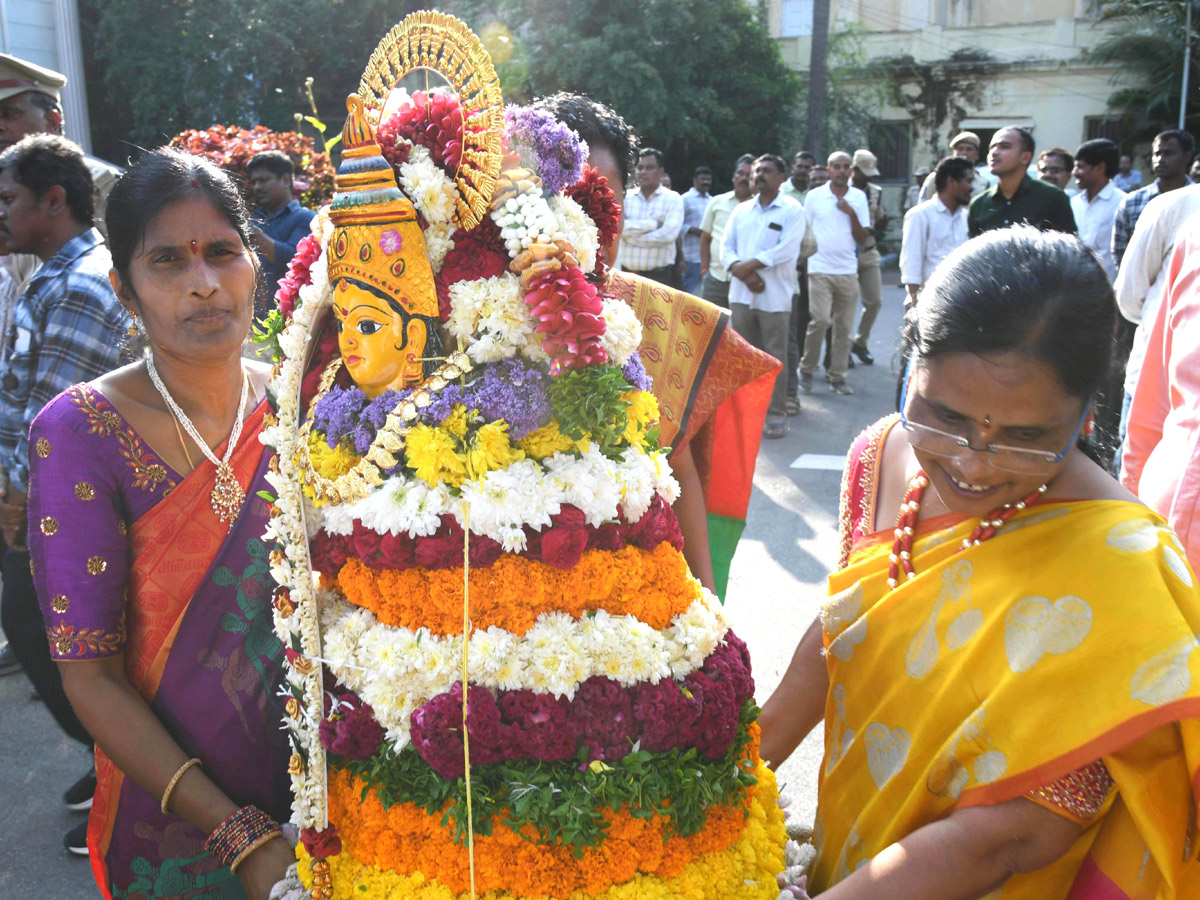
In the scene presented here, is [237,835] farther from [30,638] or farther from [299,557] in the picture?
[30,638]

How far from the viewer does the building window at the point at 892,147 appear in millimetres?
27406

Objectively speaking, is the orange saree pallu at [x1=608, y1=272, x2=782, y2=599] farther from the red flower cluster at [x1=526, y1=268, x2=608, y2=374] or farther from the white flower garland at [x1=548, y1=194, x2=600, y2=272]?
the red flower cluster at [x1=526, y1=268, x2=608, y2=374]

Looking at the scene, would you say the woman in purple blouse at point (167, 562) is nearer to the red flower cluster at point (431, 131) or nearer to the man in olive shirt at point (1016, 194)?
the red flower cluster at point (431, 131)

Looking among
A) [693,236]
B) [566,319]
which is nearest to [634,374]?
[566,319]


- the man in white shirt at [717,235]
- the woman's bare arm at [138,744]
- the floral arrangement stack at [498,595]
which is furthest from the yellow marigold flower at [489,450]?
the man in white shirt at [717,235]

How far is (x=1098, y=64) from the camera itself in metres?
25.2

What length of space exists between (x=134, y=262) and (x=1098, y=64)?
1135 inches

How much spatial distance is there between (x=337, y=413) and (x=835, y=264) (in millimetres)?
8533

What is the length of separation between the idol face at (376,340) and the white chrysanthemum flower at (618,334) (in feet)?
0.98

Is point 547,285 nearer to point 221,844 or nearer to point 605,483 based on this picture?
point 605,483

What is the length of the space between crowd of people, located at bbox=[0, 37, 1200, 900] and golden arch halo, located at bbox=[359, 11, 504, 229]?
1.96 feet

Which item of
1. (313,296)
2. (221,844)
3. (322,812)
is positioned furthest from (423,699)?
(313,296)

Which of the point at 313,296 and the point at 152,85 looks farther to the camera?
the point at 152,85

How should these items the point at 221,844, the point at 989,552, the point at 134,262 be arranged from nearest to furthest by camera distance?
the point at 989,552 → the point at 221,844 → the point at 134,262
